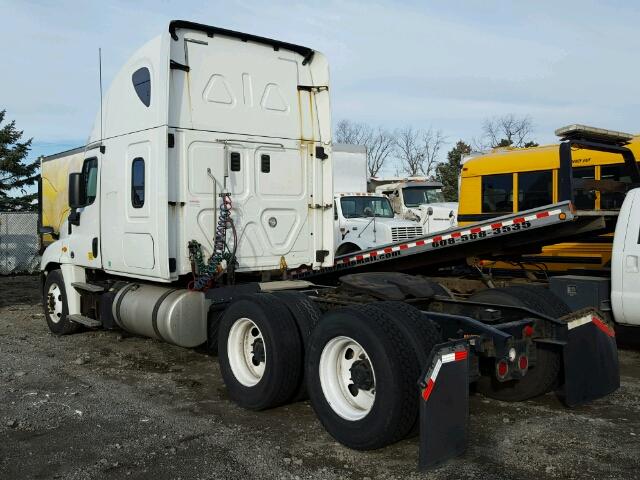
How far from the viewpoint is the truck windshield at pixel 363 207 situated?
Answer: 47.9 feet

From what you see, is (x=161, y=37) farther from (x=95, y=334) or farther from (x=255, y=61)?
(x=95, y=334)

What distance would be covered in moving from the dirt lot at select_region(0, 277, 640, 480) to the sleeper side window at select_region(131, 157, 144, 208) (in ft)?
6.09

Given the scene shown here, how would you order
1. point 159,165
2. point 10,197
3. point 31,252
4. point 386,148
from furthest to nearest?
point 386,148 → point 10,197 → point 31,252 → point 159,165

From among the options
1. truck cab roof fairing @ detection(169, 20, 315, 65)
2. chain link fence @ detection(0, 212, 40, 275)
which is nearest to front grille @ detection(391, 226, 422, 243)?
truck cab roof fairing @ detection(169, 20, 315, 65)

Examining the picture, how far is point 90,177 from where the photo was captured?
26.9 ft

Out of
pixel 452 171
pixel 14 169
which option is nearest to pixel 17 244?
pixel 14 169

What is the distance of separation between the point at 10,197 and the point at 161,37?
24.4 metres

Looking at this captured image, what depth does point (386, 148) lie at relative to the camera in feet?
234

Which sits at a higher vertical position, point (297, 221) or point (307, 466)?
point (297, 221)

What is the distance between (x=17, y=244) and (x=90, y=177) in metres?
12.8

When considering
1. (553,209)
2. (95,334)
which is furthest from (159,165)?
(553,209)

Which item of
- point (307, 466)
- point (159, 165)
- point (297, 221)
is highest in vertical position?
point (159, 165)

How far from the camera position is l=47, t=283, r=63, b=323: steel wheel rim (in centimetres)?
900

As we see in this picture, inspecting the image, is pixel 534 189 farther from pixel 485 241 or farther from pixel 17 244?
pixel 17 244
